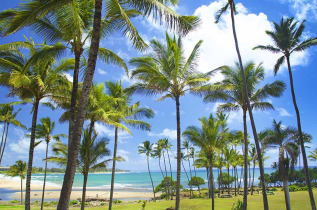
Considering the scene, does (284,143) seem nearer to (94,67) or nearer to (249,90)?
(249,90)

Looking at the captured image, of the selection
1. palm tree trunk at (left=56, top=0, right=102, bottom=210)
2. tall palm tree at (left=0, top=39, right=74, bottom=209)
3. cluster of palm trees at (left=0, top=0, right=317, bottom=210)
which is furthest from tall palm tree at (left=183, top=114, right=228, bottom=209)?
palm tree trunk at (left=56, top=0, right=102, bottom=210)

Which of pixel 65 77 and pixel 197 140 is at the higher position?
pixel 65 77

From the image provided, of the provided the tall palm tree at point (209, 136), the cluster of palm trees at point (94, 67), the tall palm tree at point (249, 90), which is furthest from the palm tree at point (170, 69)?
the tall palm tree at point (209, 136)

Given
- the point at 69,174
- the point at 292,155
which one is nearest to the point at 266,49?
the point at 292,155

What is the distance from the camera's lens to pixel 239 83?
14.2 meters

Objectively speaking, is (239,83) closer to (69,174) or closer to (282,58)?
(282,58)

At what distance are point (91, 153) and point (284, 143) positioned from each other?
10977 mm

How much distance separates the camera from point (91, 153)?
13.1m

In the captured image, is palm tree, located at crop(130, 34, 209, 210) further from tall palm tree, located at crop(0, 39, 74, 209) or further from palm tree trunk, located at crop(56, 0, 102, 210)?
palm tree trunk, located at crop(56, 0, 102, 210)

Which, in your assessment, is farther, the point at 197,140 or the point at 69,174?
the point at 197,140

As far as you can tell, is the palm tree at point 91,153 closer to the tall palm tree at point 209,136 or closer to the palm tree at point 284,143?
the tall palm tree at point 209,136

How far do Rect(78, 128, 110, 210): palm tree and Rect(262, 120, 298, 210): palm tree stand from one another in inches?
371

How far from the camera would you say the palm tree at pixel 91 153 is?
42.2 feet

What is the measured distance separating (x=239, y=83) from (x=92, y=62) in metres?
10.9
